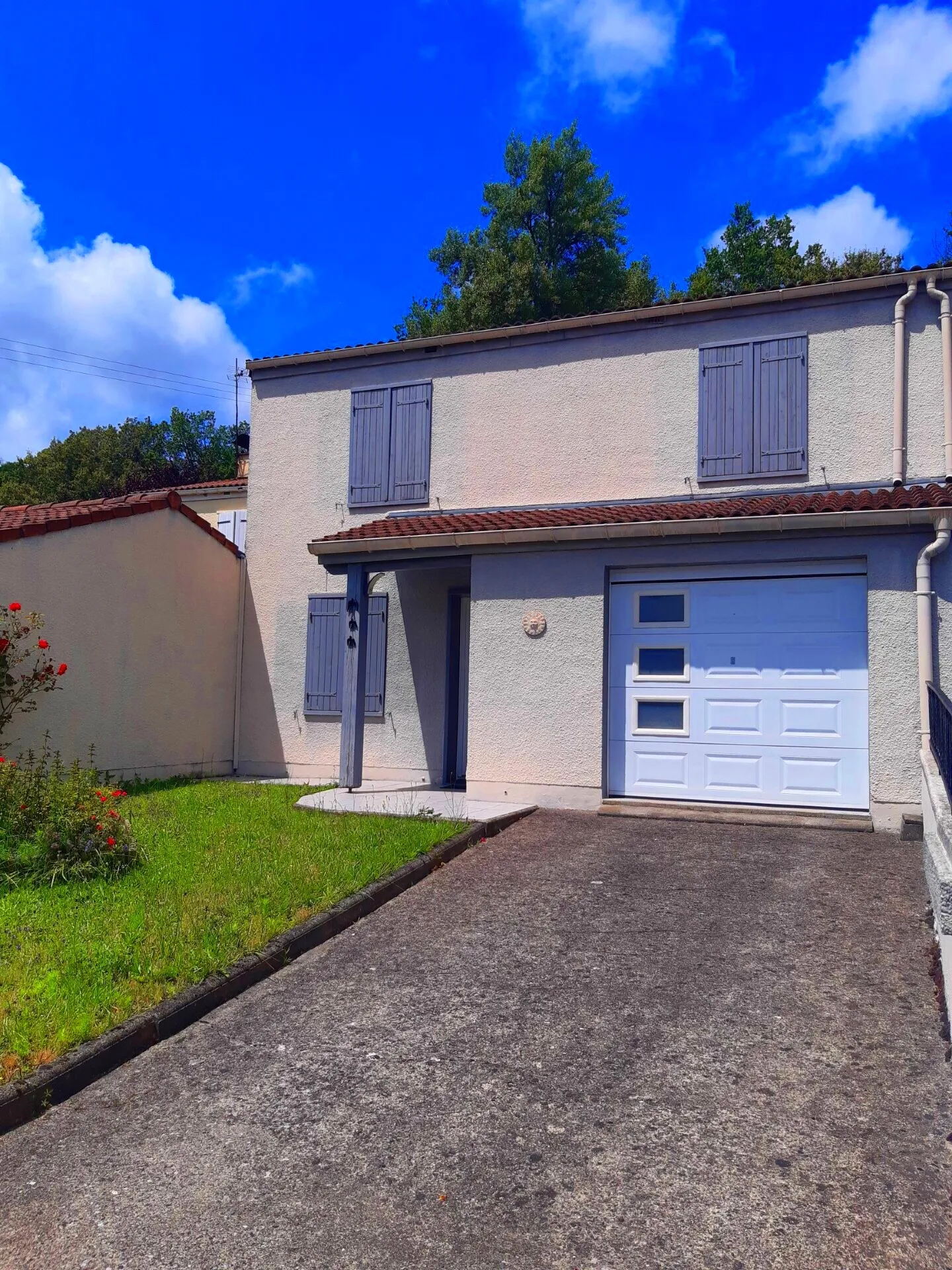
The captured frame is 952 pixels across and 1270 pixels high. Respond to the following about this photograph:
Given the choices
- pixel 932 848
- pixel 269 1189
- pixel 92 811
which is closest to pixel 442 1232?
pixel 269 1189

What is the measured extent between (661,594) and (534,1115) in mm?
6433

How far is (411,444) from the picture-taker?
12031 millimetres

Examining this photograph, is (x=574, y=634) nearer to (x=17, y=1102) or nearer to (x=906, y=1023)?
(x=906, y=1023)

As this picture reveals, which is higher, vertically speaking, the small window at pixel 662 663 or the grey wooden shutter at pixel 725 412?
the grey wooden shutter at pixel 725 412

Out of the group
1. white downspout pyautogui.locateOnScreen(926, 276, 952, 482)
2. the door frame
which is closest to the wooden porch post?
the door frame

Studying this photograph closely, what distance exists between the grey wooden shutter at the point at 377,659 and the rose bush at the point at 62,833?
15.6ft

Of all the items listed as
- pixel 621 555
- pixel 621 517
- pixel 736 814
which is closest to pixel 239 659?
pixel 621 555

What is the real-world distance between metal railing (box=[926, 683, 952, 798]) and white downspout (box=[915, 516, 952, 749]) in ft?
3.93

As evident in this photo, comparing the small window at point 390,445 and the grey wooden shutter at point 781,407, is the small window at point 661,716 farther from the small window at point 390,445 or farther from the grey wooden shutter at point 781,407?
the small window at point 390,445

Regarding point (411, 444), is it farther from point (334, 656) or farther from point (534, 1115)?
point (534, 1115)

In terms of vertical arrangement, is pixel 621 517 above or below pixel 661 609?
above

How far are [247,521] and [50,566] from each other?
310cm

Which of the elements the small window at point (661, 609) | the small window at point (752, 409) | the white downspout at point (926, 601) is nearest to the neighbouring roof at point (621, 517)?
the white downspout at point (926, 601)

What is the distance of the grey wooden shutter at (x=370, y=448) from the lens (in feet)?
39.9
